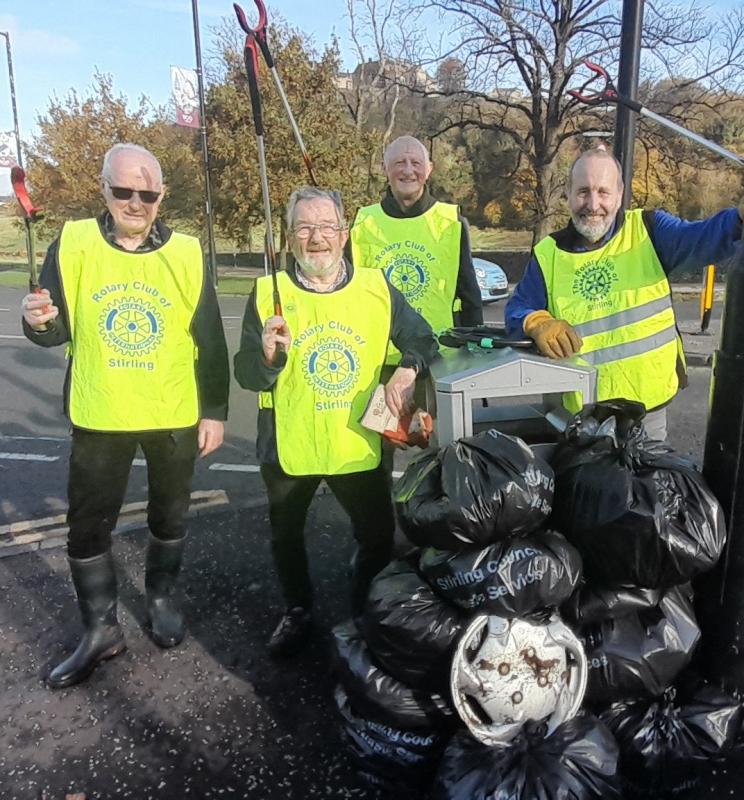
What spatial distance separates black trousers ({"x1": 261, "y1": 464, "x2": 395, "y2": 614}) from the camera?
8.64 ft

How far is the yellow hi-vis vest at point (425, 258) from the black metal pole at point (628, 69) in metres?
1.68

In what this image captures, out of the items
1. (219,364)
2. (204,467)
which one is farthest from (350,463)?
(204,467)

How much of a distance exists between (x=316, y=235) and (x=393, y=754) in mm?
1641

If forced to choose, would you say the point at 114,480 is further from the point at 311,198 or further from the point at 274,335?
the point at 311,198

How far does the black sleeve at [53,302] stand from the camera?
8.26 feet

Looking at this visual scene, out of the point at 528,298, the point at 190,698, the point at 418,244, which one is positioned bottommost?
the point at 190,698

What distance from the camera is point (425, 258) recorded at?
351 centimetres

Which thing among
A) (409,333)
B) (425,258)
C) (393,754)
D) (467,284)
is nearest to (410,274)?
(425,258)

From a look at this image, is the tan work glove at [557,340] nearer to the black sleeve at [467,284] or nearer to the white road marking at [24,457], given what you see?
the black sleeve at [467,284]

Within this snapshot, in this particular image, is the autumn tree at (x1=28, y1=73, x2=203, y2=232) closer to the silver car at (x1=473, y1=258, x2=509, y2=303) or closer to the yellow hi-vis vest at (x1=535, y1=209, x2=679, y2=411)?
the silver car at (x1=473, y1=258, x2=509, y2=303)

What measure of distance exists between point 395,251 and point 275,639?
6.21ft

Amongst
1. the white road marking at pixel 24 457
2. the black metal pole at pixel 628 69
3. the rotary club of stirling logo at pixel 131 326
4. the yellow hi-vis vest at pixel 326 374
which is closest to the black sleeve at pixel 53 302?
the rotary club of stirling logo at pixel 131 326

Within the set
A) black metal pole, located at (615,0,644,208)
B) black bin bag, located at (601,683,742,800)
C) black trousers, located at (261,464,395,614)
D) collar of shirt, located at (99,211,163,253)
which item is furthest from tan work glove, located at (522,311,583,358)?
black metal pole, located at (615,0,644,208)

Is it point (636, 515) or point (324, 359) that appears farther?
point (324, 359)
